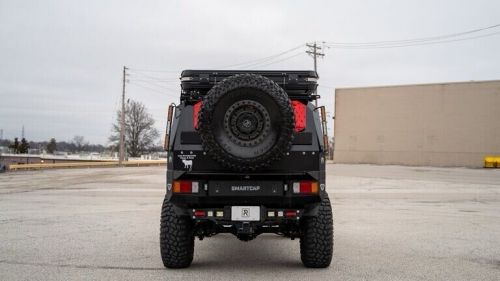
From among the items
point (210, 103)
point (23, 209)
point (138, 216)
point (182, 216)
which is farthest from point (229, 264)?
point (23, 209)

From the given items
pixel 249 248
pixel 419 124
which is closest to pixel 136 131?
pixel 419 124

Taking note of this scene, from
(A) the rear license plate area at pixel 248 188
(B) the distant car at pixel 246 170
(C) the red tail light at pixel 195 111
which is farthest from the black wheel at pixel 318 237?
(C) the red tail light at pixel 195 111

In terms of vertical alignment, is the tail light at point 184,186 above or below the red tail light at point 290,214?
above

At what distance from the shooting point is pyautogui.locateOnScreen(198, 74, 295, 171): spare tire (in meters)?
5.65

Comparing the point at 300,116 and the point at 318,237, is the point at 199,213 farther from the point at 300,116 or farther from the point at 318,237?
the point at 300,116

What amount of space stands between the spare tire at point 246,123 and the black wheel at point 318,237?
110 cm

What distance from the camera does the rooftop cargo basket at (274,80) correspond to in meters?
6.80

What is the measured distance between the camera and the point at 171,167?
6062 millimetres

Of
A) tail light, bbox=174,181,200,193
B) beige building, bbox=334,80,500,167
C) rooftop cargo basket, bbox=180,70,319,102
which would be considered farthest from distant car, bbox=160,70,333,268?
beige building, bbox=334,80,500,167

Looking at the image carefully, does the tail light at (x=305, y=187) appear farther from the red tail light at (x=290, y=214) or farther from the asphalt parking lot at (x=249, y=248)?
the asphalt parking lot at (x=249, y=248)

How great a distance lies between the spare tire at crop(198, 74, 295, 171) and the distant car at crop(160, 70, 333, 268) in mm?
11

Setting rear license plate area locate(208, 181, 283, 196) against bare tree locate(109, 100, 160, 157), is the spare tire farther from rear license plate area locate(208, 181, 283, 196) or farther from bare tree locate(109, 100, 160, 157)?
bare tree locate(109, 100, 160, 157)

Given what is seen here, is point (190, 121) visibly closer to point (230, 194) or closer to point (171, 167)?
point (171, 167)

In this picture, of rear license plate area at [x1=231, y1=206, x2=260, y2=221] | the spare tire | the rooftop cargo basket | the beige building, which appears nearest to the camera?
the spare tire
